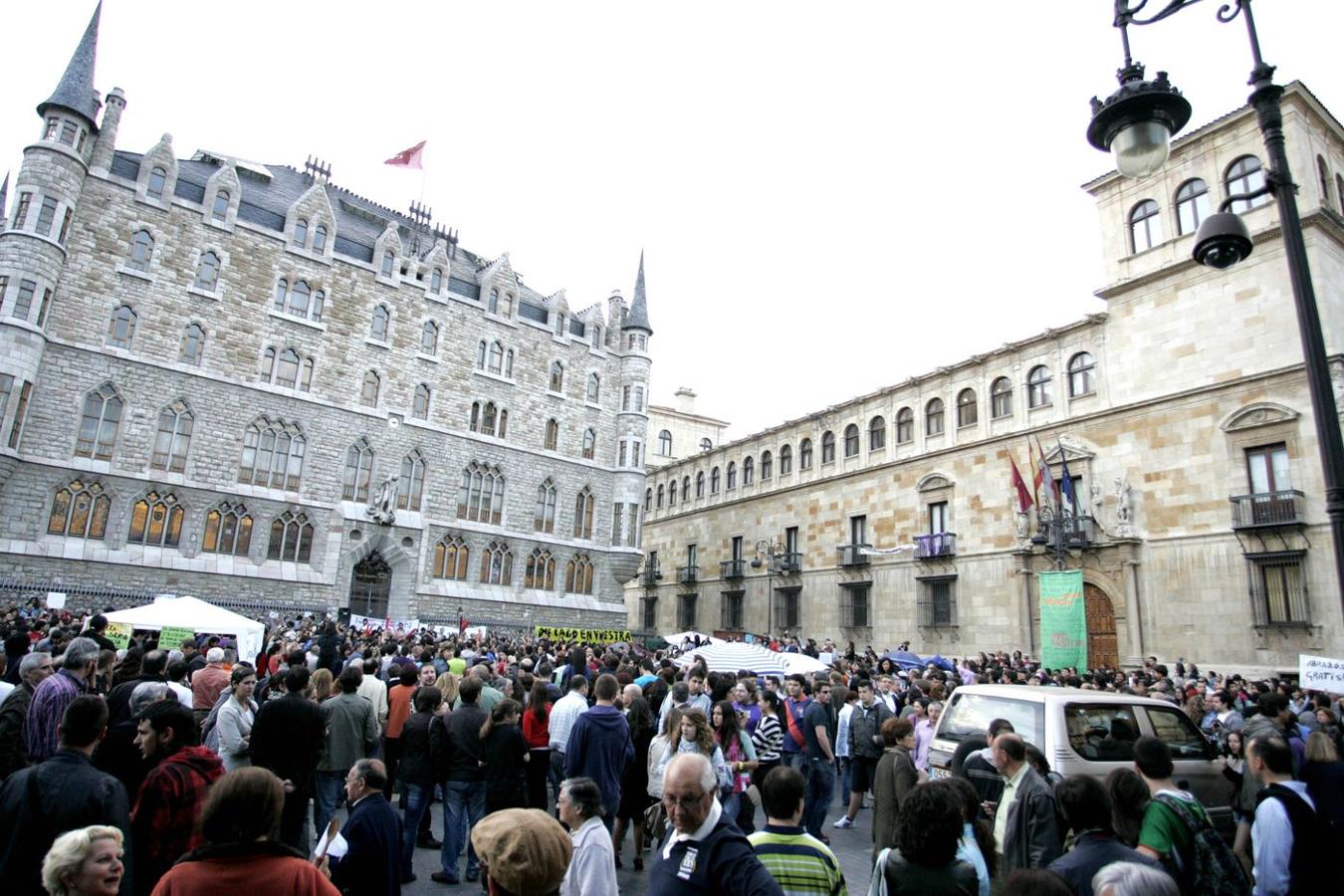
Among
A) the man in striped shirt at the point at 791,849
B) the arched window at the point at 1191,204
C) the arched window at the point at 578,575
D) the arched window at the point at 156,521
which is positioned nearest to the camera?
the man in striped shirt at the point at 791,849

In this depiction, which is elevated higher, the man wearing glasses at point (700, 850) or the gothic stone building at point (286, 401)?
the gothic stone building at point (286, 401)

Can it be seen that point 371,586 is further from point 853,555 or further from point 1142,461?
point 1142,461

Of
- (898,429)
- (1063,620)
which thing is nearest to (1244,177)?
(1063,620)

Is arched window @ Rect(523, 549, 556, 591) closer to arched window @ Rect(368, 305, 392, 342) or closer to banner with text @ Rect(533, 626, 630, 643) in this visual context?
banner with text @ Rect(533, 626, 630, 643)

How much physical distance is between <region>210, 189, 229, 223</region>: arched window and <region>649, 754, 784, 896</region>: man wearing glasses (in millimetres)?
31289

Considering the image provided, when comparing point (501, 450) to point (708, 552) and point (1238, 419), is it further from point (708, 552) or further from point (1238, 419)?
point (1238, 419)

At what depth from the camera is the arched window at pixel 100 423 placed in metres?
24.5

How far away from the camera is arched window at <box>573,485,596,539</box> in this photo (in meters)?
36.3

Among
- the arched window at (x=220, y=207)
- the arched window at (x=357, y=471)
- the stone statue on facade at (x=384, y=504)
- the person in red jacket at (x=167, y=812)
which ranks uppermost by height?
the arched window at (x=220, y=207)

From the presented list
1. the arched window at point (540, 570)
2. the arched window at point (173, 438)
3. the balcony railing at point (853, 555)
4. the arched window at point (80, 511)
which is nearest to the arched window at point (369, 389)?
the arched window at point (173, 438)

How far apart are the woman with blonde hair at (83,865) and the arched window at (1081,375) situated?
27753 mm

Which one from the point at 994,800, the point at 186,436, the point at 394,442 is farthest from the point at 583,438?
the point at 994,800

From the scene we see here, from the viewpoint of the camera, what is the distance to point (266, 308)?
28578mm

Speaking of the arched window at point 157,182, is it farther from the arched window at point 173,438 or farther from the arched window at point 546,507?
the arched window at point 546,507
